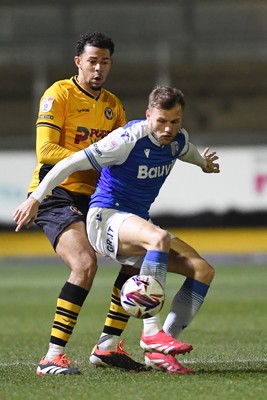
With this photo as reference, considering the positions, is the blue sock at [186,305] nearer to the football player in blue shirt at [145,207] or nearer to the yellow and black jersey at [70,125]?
the football player in blue shirt at [145,207]

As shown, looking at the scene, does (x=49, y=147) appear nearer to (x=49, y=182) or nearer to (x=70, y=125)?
(x=70, y=125)

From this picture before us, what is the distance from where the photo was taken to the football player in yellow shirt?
21.7 ft

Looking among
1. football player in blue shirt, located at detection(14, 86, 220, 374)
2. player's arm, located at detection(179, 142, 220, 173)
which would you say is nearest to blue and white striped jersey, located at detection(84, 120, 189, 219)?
football player in blue shirt, located at detection(14, 86, 220, 374)

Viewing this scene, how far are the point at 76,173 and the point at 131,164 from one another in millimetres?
632

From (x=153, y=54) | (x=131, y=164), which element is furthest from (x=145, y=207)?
(x=153, y=54)

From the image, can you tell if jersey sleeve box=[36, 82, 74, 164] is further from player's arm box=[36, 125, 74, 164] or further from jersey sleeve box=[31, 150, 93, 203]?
jersey sleeve box=[31, 150, 93, 203]

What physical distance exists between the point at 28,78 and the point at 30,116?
82 centimetres

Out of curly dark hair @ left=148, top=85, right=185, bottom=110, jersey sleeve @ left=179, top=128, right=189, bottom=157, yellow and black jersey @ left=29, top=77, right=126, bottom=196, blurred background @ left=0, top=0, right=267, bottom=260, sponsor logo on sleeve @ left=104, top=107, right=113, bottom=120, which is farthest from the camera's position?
blurred background @ left=0, top=0, right=267, bottom=260

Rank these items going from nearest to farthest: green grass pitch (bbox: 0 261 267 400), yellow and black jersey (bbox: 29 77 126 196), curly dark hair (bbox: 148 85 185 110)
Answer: green grass pitch (bbox: 0 261 267 400)
curly dark hair (bbox: 148 85 185 110)
yellow and black jersey (bbox: 29 77 126 196)

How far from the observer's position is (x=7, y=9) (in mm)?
21891

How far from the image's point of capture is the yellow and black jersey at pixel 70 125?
695 cm

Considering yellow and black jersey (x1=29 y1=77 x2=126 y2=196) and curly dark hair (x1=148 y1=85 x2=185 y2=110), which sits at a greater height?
curly dark hair (x1=148 y1=85 x2=185 y2=110)

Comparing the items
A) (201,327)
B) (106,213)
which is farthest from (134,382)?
(201,327)

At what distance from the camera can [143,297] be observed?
614 cm
